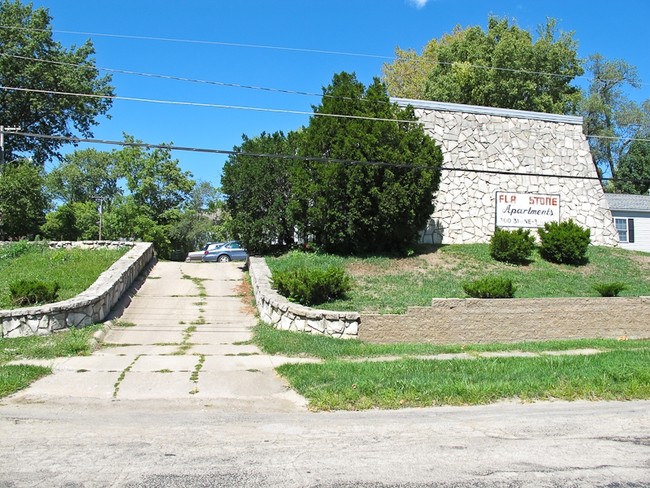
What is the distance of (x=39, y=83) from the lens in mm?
40500

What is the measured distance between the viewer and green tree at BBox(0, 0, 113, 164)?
128 ft

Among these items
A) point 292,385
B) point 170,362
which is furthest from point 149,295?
point 292,385

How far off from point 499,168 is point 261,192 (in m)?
9.60

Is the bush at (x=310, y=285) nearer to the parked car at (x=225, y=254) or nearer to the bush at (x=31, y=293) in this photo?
the bush at (x=31, y=293)

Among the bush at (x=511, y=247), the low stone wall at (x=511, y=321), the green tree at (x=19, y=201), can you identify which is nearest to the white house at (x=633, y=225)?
the bush at (x=511, y=247)

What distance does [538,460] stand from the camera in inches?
211

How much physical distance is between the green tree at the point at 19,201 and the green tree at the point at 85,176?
112ft

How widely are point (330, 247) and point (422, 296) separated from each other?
5.26 meters

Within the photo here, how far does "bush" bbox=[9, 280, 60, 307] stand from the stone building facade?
13.8m

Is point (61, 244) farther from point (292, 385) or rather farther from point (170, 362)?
point (292, 385)

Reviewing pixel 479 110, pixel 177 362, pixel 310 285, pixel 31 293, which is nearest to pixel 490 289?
pixel 310 285

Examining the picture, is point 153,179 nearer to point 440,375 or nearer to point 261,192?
point 261,192

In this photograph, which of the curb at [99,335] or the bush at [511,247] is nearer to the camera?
the curb at [99,335]

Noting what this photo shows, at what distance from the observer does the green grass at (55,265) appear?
15477 mm
